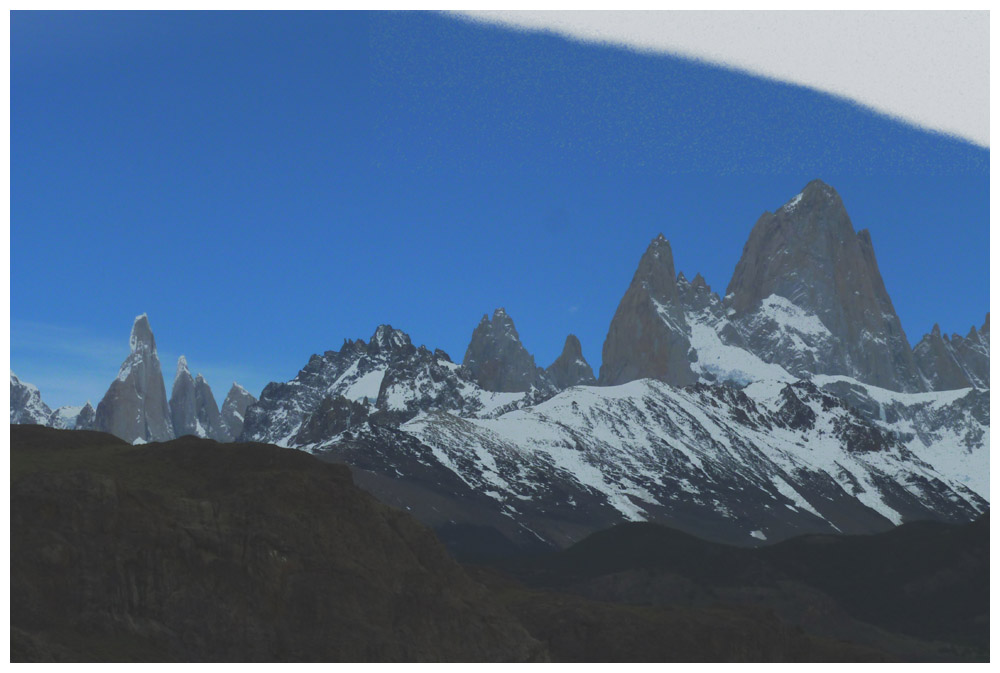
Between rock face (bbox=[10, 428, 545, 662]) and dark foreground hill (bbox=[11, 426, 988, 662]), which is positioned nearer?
rock face (bbox=[10, 428, 545, 662])

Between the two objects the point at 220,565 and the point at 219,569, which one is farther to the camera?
the point at 220,565

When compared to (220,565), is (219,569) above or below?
below

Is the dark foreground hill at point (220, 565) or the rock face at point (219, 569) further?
the dark foreground hill at point (220, 565)

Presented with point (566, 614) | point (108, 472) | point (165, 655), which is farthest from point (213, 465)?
point (566, 614)

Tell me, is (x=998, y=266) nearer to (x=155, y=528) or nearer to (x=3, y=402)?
(x=3, y=402)

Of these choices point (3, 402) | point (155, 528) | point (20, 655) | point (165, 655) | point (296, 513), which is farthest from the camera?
point (296, 513)
